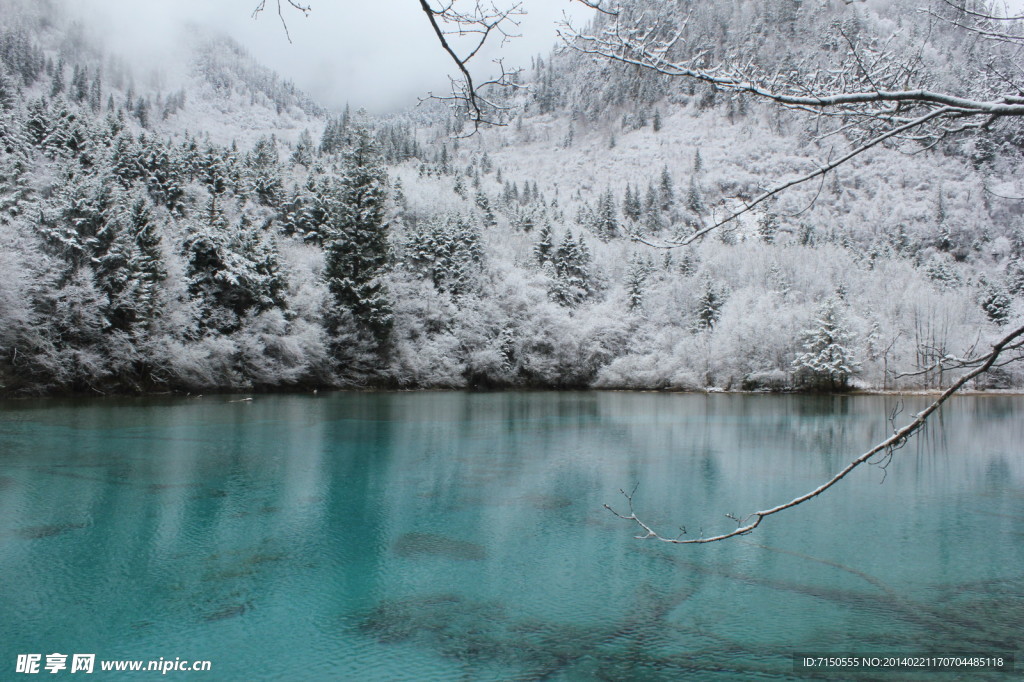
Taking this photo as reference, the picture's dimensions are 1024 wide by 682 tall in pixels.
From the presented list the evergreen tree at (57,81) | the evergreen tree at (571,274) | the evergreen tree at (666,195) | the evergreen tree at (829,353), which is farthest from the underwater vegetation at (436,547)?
the evergreen tree at (57,81)

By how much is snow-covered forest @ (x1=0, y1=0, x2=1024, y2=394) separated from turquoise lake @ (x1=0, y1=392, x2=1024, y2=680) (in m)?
3.31

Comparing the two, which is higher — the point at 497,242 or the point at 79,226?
the point at 497,242

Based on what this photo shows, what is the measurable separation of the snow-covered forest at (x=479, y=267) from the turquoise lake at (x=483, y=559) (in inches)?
130

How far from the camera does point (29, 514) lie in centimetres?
989

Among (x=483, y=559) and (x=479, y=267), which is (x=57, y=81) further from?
(x=483, y=559)

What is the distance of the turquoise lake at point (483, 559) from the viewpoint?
20.2 feet

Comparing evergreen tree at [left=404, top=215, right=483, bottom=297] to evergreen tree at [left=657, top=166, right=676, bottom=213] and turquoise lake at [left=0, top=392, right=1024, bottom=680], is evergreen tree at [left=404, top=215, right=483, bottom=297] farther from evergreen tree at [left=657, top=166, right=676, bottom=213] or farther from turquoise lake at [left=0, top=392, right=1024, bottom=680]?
evergreen tree at [left=657, top=166, right=676, bottom=213]

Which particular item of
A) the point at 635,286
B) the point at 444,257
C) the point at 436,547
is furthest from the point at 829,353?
the point at 436,547

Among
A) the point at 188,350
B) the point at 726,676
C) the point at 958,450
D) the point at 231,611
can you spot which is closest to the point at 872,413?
the point at 958,450

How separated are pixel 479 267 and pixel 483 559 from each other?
41.7 meters

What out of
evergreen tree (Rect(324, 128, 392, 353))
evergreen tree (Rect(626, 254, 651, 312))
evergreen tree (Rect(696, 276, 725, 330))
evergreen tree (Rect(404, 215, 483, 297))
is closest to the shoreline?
evergreen tree (Rect(324, 128, 392, 353))

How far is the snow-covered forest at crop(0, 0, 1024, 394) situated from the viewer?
7129mm

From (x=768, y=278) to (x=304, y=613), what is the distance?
6273 cm

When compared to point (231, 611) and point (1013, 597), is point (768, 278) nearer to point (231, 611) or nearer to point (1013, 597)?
point (1013, 597)
